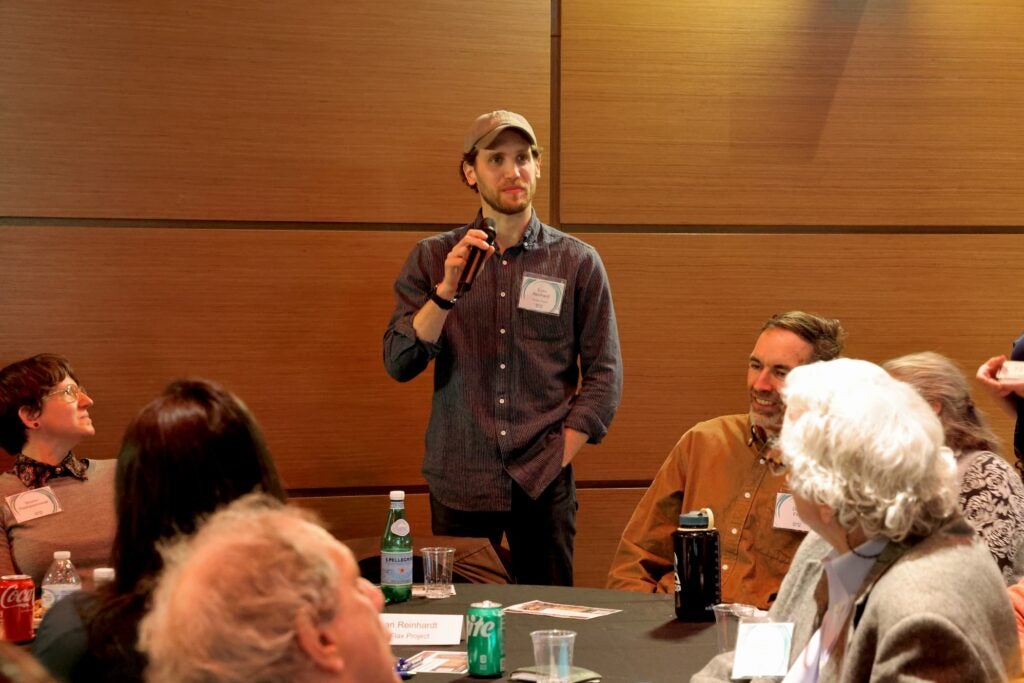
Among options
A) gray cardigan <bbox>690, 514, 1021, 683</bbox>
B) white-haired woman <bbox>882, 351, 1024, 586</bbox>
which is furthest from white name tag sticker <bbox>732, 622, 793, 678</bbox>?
white-haired woman <bbox>882, 351, 1024, 586</bbox>

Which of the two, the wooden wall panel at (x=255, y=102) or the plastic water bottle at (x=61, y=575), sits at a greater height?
the wooden wall panel at (x=255, y=102)

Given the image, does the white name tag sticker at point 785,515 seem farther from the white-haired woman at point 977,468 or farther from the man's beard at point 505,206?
the man's beard at point 505,206

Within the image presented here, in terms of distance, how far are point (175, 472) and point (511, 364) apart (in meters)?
2.05

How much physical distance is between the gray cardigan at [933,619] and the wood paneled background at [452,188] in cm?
273

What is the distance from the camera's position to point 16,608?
93.7 inches

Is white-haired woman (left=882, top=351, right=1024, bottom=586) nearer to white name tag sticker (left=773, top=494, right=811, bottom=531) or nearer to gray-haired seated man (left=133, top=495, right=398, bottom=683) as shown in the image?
white name tag sticker (left=773, top=494, right=811, bottom=531)

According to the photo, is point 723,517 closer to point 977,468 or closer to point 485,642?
point 977,468

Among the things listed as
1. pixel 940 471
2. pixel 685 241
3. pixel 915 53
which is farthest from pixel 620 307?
pixel 940 471

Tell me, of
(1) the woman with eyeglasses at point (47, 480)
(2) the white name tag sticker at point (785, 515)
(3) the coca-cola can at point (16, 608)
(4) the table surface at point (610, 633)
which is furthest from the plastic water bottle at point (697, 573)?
(1) the woman with eyeglasses at point (47, 480)

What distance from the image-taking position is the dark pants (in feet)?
11.9

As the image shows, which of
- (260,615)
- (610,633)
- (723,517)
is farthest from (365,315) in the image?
(260,615)

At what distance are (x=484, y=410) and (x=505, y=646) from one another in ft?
4.82

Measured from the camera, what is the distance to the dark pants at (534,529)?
364 centimetres

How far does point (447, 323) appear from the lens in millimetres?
3721
